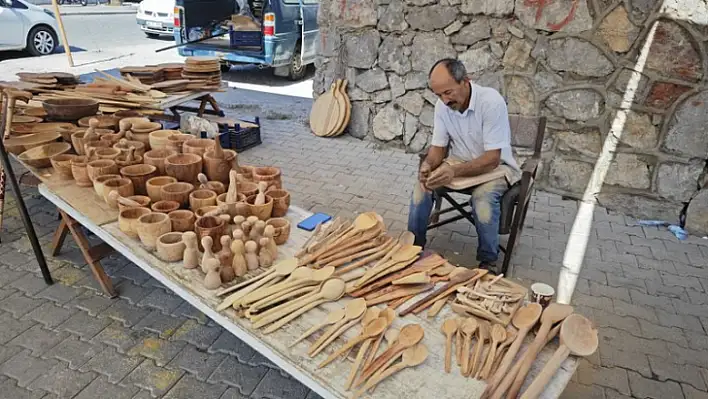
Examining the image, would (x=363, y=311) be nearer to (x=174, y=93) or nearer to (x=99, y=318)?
(x=99, y=318)

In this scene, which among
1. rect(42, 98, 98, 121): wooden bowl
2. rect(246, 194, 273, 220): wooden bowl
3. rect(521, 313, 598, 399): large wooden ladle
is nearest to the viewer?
rect(521, 313, 598, 399): large wooden ladle

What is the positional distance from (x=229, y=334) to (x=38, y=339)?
3.15ft

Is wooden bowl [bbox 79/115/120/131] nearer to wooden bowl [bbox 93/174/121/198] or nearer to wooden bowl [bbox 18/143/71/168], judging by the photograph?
wooden bowl [bbox 18/143/71/168]

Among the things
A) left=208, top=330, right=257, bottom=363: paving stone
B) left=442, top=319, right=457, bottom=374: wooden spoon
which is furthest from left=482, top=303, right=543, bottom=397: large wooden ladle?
left=208, top=330, right=257, bottom=363: paving stone

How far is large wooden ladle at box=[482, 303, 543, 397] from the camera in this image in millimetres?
1317

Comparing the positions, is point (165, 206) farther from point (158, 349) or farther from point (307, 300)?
point (307, 300)

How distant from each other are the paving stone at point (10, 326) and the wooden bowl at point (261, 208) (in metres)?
1.44

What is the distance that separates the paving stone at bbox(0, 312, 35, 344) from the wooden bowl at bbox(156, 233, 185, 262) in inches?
45.7

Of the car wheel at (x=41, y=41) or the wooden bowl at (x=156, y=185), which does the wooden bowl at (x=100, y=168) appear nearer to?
the wooden bowl at (x=156, y=185)

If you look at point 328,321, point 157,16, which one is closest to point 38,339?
point 328,321

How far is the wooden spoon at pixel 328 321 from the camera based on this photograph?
4.94 feet

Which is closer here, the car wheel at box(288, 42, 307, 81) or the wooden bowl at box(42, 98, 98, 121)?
the wooden bowl at box(42, 98, 98, 121)

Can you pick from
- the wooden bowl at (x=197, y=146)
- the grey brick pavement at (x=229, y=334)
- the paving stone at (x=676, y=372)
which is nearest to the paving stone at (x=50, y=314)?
the grey brick pavement at (x=229, y=334)

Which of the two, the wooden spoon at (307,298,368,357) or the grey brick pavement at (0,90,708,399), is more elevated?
the wooden spoon at (307,298,368,357)
